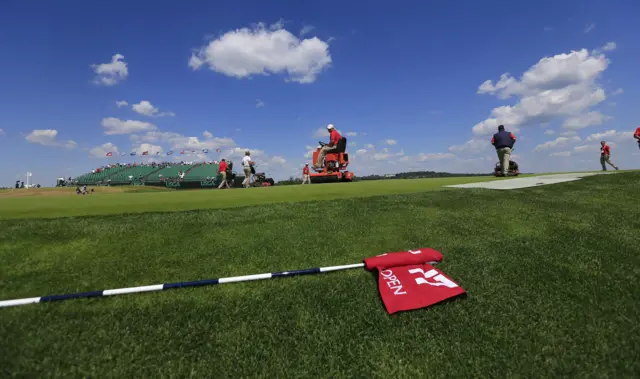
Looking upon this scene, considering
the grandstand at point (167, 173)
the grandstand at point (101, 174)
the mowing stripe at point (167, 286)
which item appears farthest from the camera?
the grandstand at point (101, 174)

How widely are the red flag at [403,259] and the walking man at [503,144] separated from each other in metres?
14.1

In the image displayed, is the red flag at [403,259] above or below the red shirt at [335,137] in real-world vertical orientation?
below

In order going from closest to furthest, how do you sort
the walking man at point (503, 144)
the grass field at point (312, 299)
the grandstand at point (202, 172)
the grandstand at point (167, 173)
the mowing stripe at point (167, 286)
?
the grass field at point (312, 299) → the mowing stripe at point (167, 286) → the walking man at point (503, 144) → the grandstand at point (202, 172) → the grandstand at point (167, 173)

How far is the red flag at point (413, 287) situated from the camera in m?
4.18

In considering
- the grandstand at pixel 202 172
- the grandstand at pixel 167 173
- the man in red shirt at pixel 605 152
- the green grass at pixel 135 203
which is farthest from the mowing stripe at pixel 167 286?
the grandstand at pixel 167 173

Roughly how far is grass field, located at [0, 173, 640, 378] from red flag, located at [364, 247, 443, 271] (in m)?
0.24

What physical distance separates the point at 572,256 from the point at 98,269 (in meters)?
7.66

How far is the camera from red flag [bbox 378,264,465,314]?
13.7ft

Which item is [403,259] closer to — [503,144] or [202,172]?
[503,144]


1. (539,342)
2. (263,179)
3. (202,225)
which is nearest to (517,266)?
(539,342)

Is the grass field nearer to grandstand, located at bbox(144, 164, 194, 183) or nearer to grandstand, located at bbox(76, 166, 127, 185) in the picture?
grandstand, located at bbox(144, 164, 194, 183)

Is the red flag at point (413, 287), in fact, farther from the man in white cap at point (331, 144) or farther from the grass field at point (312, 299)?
the man in white cap at point (331, 144)

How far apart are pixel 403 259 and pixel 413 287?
66 centimetres

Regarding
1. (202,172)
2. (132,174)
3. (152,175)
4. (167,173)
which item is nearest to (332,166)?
(202,172)
